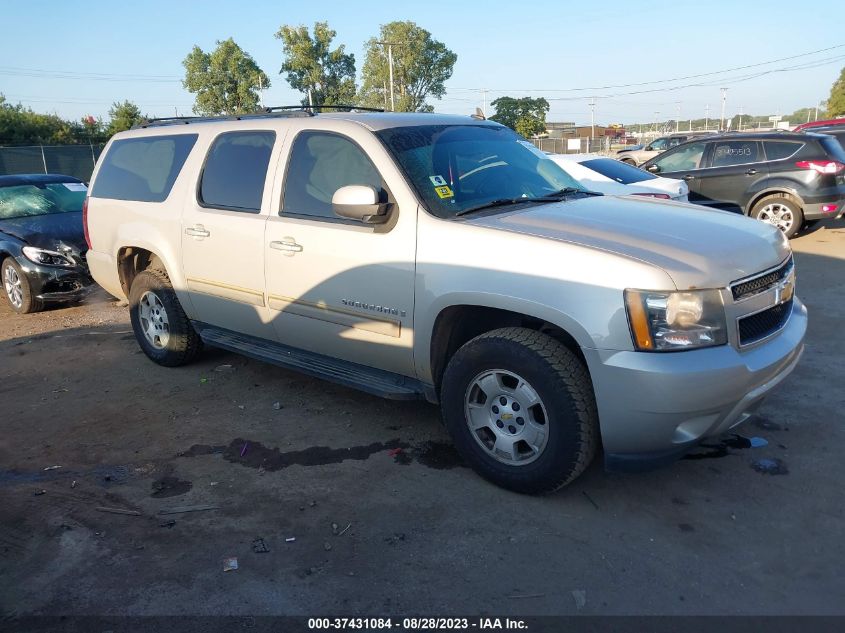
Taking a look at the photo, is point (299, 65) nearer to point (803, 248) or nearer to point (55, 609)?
point (803, 248)

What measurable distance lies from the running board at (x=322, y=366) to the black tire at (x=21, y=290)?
3789 millimetres

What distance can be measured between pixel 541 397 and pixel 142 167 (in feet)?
13.5

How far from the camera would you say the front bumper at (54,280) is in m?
7.70

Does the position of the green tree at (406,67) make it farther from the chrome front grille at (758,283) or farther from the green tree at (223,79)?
the chrome front grille at (758,283)

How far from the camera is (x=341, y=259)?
395 cm

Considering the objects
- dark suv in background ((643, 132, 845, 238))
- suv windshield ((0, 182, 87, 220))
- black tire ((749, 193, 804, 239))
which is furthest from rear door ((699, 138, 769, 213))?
suv windshield ((0, 182, 87, 220))

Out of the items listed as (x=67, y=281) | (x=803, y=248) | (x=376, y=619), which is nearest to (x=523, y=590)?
(x=376, y=619)

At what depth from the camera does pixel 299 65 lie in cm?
6562

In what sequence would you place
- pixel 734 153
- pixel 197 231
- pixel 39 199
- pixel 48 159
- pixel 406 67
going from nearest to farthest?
pixel 197 231
pixel 39 199
pixel 734 153
pixel 48 159
pixel 406 67

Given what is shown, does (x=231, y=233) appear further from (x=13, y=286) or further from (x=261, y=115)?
(x=13, y=286)

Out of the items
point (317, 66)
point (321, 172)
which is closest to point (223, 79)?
point (317, 66)

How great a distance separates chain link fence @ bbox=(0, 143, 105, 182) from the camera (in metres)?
26.4

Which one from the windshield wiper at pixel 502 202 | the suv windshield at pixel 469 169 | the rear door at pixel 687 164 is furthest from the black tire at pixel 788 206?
the windshield wiper at pixel 502 202

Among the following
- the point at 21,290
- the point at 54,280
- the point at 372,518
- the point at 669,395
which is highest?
the point at 669,395
